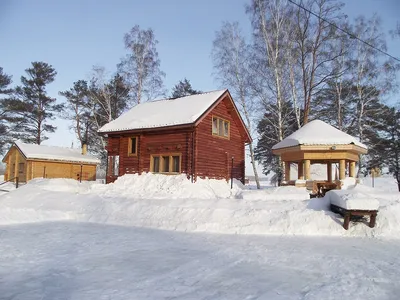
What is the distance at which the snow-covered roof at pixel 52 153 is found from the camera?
27.6 metres

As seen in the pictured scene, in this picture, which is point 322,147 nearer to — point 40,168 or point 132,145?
point 132,145

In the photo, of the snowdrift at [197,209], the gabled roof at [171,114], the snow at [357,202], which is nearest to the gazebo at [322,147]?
the snowdrift at [197,209]

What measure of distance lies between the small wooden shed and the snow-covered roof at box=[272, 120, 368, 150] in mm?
19412

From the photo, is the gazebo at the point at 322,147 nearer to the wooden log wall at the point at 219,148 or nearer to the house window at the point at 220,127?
the wooden log wall at the point at 219,148

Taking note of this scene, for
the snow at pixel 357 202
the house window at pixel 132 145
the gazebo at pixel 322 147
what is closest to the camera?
the snow at pixel 357 202

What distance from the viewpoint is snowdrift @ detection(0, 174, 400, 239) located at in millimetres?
9930

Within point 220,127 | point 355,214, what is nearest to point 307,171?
point 355,214

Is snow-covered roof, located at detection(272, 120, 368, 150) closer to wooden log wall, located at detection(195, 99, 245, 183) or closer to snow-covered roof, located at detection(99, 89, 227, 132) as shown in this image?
wooden log wall, located at detection(195, 99, 245, 183)

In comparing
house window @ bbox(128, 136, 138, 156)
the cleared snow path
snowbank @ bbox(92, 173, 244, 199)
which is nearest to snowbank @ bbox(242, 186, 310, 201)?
snowbank @ bbox(92, 173, 244, 199)

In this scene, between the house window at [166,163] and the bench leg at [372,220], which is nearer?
the bench leg at [372,220]

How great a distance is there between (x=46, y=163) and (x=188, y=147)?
1756cm

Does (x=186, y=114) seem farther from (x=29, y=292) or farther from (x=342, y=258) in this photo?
(x=29, y=292)

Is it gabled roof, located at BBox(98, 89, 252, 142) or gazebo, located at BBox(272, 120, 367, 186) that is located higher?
gabled roof, located at BBox(98, 89, 252, 142)

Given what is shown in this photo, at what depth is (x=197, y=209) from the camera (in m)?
11.2
